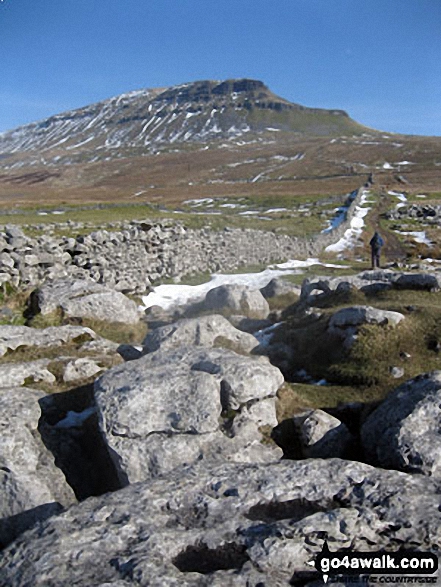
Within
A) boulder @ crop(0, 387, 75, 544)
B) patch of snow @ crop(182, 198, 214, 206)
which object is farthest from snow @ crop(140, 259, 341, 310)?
patch of snow @ crop(182, 198, 214, 206)

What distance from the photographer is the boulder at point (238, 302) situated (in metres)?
21.7

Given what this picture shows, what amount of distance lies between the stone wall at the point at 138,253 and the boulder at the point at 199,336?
318 inches

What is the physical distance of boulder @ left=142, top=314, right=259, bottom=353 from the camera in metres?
14.9

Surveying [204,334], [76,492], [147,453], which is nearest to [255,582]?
[147,453]

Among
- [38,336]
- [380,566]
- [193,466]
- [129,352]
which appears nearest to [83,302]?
[38,336]

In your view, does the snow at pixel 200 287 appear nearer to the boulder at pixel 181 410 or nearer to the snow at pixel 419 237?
the boulder at pixel 181 410

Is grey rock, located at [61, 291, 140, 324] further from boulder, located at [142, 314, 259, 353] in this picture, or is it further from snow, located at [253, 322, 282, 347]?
snow, located at [253, 322, 282, 347]

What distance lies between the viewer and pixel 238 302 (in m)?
21.9

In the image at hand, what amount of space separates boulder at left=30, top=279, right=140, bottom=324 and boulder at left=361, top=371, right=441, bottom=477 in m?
11.5

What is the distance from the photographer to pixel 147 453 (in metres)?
8.79

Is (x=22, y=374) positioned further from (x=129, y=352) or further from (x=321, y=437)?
(x=321, y=437)

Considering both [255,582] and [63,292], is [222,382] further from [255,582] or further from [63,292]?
[63,292]

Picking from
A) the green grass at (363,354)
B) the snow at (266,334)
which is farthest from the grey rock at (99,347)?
the green grass at (363,354)

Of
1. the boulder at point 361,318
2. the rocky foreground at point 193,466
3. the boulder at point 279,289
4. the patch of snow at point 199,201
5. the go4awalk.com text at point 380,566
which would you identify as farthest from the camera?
the patch of snow at point 199,201
